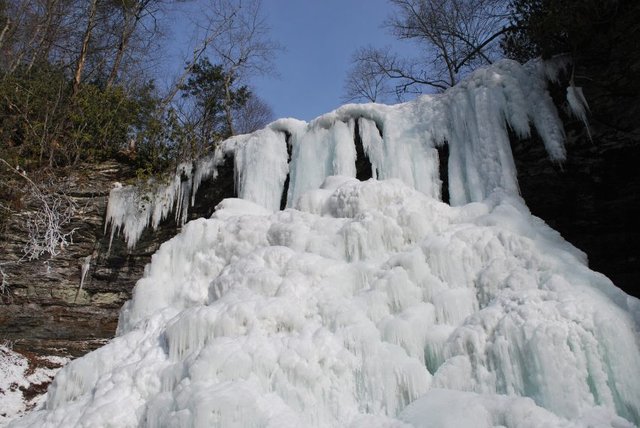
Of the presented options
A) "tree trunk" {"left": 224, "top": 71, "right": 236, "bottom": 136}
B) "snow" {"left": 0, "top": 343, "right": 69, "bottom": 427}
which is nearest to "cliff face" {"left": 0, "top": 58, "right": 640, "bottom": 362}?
"snow" {"left": 0, "top": 343, "right": 69, "bottom": 427}

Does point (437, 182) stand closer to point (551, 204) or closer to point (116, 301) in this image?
point (551, 204)

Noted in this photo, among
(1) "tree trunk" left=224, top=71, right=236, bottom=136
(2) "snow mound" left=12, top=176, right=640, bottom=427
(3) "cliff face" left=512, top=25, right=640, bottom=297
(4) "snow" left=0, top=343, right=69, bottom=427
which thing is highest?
(1) "tree trunk" left=224, top=71, right=236, bottom=136

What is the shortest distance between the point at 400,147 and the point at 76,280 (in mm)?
6377

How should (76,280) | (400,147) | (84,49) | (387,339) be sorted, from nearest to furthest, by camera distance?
(387,339)
(400,147)
(76,280)
(84,49)

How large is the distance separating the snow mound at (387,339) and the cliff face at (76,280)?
3190mm

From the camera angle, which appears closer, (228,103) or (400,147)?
(400,147)

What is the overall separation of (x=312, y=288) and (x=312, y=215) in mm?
1504

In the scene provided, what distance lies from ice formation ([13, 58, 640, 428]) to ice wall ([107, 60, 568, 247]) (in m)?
0.04

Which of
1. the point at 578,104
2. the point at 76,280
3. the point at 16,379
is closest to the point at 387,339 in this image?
the point at 578,104

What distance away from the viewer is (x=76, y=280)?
873cm

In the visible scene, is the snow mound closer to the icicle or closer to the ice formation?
the ice formation

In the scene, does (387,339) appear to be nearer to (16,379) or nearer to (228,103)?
(16,379)

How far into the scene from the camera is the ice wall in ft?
21.9

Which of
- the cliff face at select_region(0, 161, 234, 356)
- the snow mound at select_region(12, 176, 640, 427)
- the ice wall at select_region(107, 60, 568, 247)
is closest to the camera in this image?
the snow mound at select_region(12, 176, 640, 427)
